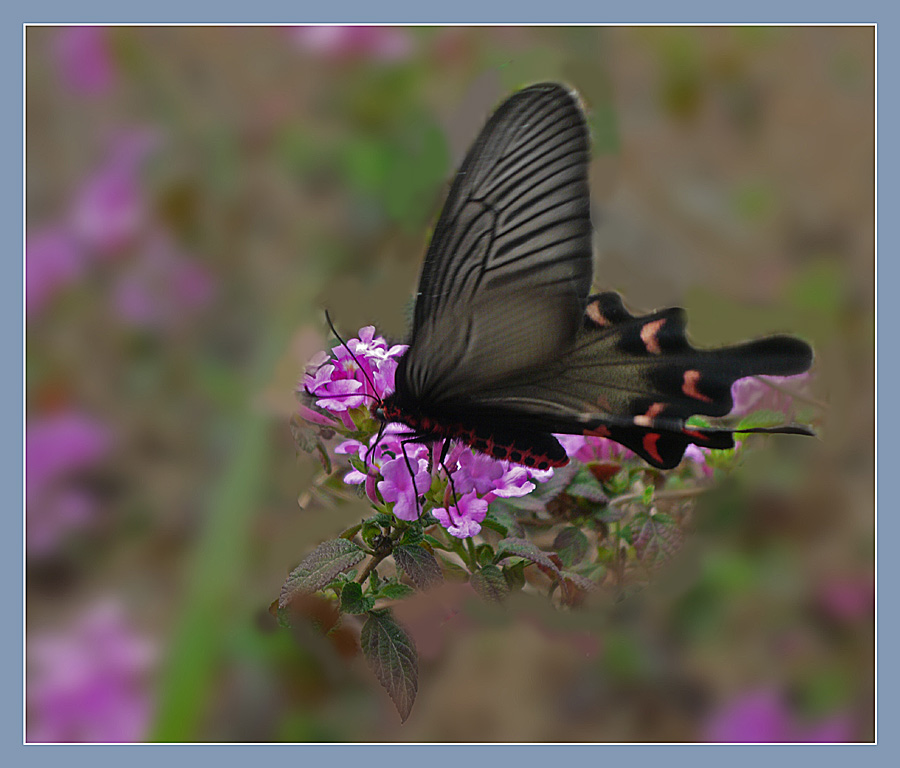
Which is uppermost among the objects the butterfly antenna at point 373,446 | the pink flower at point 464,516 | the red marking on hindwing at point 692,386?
the red marking on hindwing at point 692,386

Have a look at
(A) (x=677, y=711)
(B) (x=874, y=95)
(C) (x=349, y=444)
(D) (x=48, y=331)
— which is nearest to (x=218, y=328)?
(D) (x=48, y=331)

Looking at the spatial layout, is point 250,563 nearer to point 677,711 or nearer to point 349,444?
point 349,444

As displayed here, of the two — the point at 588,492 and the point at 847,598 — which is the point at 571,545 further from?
the point at 847,598

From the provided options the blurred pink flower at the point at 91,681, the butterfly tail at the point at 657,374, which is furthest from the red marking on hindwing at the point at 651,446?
the blurred pink flower at the point at 91,681

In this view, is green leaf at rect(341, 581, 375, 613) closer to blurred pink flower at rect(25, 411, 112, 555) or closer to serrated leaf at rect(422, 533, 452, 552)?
serrated leaf at rect(422, 533, 452, 552)

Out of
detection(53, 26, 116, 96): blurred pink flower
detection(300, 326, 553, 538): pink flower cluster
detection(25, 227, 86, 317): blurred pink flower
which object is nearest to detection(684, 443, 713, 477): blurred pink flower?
detection(300, 326, 553, 538): pink flower cluster

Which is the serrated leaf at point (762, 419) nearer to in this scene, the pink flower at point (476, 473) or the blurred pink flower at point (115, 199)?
the pink flower at point (476, 473)

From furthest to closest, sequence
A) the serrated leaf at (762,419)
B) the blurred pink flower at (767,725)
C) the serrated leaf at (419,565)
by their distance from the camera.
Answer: the blurred pink flower at (767,725), the serrated leaf at (762,419), the serrated leaf at (419,565)

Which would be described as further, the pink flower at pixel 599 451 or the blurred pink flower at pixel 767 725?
the blurred pink flower at pixel 767 725
